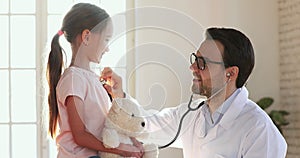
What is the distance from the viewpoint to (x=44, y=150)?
165 inches

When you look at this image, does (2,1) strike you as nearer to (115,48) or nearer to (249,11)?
(249,11)

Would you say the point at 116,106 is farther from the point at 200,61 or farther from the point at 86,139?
the point at 200,61

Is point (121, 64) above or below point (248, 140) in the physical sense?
above

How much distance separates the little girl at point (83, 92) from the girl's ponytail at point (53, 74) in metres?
0.03

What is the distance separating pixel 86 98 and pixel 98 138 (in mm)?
129

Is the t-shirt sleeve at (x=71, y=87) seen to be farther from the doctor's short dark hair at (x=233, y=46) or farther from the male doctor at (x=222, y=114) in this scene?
the doctor's short dark hair at (x=233, y=46)

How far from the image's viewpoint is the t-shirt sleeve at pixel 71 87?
1984 millimetres

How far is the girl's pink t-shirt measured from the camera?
1.98 m

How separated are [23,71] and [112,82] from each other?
2.31m

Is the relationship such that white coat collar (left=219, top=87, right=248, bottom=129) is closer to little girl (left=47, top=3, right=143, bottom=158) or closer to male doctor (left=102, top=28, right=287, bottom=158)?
male doctor (left=102, top=28, right=287, bottom=158)

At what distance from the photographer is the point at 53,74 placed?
213cm

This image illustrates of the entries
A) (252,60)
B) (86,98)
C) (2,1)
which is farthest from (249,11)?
(86,98)

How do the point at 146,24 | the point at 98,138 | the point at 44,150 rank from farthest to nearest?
the point at 44,150 < the point at 146,24 < the point at 98,138

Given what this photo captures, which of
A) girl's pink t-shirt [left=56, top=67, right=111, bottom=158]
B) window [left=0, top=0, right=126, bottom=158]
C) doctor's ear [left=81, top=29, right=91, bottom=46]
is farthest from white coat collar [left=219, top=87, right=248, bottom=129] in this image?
window [left=0, top=0, right=126, bottom=158]
